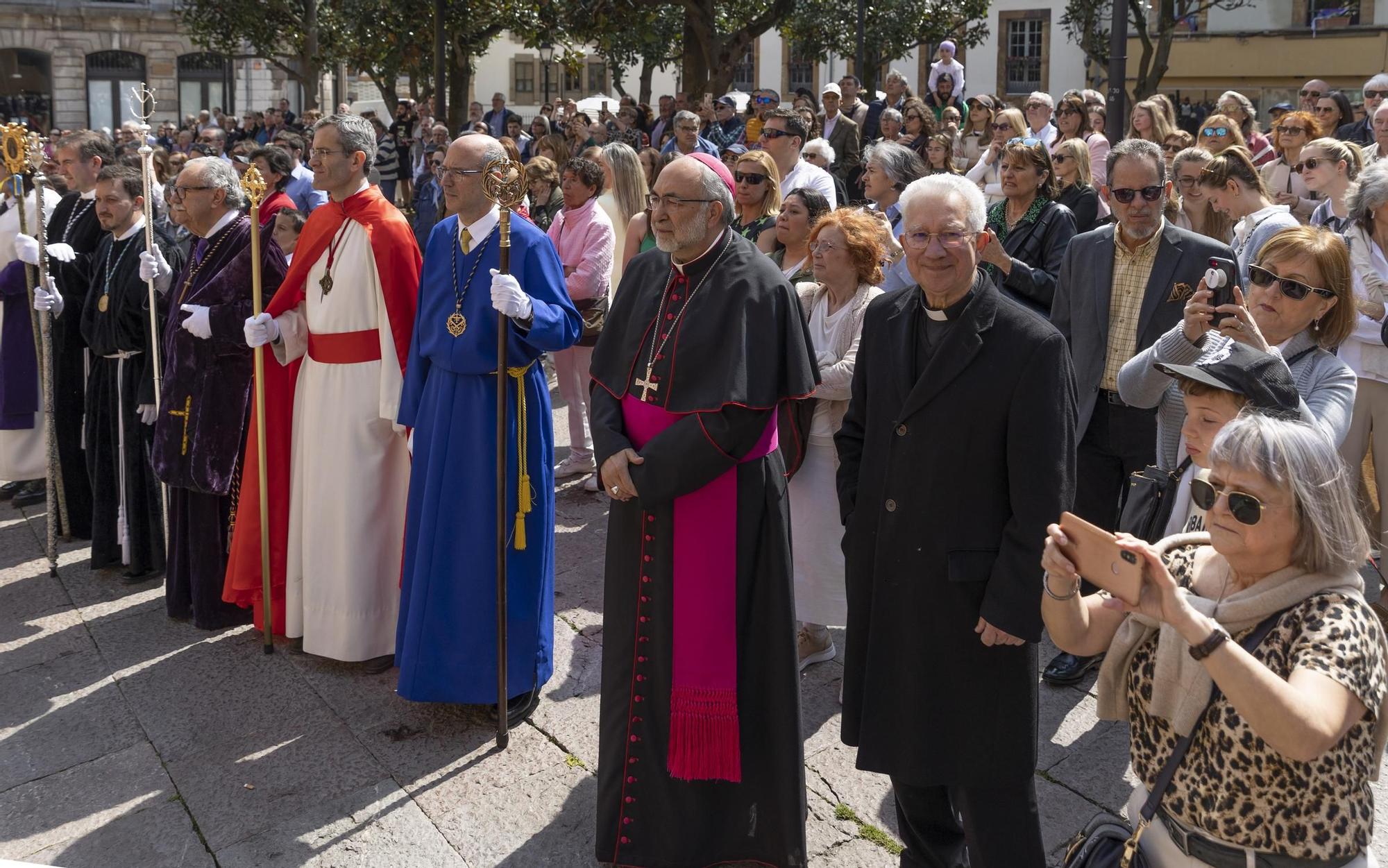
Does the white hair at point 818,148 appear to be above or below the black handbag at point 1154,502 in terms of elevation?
above

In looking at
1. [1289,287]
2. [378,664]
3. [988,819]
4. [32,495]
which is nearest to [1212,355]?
[1289,287]

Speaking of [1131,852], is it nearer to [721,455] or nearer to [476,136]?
[721,455]

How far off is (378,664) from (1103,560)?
3.84 metres

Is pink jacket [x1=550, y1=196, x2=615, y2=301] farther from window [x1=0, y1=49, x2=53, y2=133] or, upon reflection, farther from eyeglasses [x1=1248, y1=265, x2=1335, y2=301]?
window [x1=0, y1=49, x2=53, y2=133]

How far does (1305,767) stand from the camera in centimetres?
239

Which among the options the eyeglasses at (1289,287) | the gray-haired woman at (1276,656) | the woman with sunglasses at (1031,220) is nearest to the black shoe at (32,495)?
the woman with sunglasses at (1031,220)

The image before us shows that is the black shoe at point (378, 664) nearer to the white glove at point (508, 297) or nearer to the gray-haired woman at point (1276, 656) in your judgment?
the white glove at point (508, 297)

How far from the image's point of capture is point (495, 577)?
4.78 meters

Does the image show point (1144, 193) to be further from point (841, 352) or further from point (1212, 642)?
point (1212, 642)

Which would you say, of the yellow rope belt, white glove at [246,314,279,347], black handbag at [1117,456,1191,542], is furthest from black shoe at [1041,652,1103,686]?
white glove at [246,314,279,347]

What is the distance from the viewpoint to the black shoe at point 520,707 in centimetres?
491

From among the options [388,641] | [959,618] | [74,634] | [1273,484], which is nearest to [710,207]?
[959,618]

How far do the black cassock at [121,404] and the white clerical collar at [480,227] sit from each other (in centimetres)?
230

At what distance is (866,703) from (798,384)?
3.15 feet
